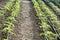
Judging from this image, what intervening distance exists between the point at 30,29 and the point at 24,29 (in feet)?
1.17

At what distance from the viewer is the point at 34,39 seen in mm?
8656

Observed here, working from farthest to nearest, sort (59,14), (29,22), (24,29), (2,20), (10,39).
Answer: (59,14) → (29,22) → (2,20) → (24,29) → (10,39)

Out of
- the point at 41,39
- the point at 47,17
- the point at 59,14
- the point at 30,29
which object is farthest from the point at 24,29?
the point at 59,14

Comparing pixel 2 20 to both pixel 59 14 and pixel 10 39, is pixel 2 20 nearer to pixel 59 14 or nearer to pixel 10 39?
pixel 10 39

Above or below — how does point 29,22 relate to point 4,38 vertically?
below

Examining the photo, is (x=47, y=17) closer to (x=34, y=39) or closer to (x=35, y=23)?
(x=35, y=23)

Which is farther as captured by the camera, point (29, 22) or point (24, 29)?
point (29, 22)

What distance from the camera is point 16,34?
9070mm

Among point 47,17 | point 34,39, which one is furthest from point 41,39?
point 47,17

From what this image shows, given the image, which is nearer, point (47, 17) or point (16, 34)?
point (16, 34)

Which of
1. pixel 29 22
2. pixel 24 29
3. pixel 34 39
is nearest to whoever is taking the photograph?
pixel 34 39

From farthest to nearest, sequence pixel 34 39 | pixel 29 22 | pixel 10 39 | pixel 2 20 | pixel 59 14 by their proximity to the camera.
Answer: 1. pixel 59 14
2. pixel 29 22
3. pixel 2 20
4. pixel 34 39
5. pixel 10 39

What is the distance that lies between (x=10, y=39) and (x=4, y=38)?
0.92ft

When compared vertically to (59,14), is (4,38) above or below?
above
